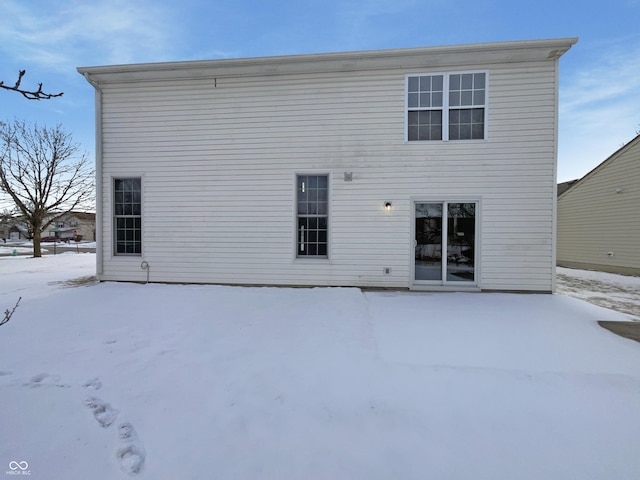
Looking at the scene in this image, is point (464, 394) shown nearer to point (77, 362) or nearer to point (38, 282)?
point (77, 362)

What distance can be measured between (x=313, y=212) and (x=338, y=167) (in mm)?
1232

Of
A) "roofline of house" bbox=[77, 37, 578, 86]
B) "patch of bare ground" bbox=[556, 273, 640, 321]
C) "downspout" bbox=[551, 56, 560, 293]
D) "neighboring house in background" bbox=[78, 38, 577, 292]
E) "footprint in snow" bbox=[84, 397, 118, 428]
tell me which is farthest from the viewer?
"neighboring house in background" bbox=[78, 38, 577, 292]

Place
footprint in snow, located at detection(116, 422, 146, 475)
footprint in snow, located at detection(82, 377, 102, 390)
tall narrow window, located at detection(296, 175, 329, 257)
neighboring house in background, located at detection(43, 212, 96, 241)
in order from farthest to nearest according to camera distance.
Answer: neighboring house in background, located at detection(43, 212, 96, 241) → tall narrow window, located at detection(296, 175, 329, 257) → footprint in snow, located at detection(82, 377, 102, 390) → footprint in snow, located at detection(116, 422, 146, 475)

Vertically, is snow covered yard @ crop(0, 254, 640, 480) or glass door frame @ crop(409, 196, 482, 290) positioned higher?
glass door frame @ crop(409, 196, 482, 290)

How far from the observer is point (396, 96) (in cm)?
662

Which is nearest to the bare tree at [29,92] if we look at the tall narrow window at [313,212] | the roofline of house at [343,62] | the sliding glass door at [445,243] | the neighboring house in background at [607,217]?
the tall narrow window at [313,212]

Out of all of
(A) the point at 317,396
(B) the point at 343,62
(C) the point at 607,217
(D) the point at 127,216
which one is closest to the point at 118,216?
(D) the point at 127,216

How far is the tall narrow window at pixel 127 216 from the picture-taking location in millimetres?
7406

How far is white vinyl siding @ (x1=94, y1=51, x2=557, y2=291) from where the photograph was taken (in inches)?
252

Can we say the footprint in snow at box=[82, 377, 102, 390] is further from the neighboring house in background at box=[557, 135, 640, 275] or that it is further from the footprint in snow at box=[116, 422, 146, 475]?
the neighboring house in background at box=[557, 135, 640, 275]

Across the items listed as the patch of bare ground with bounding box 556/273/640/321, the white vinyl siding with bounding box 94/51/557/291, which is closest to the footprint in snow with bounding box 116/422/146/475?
the white vinyl siding with bounding box 94/51/557/291

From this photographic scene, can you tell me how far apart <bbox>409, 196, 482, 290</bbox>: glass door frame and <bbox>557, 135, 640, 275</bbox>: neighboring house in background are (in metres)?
8.34

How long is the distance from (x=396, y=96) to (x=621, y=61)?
11.8 metres

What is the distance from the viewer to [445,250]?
21.8 feet
